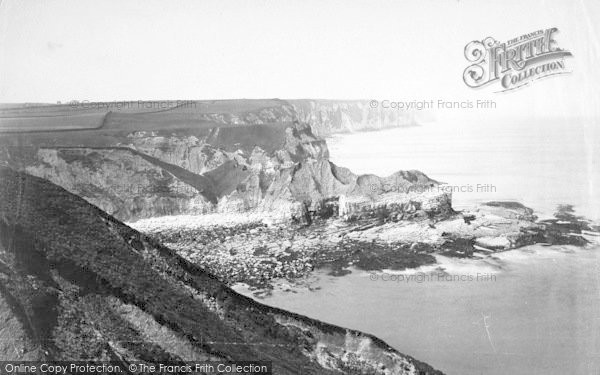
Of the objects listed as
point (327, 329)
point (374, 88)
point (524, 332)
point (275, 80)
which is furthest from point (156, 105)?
point (524, 332)

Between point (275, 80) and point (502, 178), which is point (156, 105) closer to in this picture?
point (275, 80)

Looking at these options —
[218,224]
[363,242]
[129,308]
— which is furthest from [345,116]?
[129,308]

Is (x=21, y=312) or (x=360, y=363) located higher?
(x=21, y=312)

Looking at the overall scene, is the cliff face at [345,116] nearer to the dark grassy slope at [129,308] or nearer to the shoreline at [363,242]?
the shoreline at [363,242]

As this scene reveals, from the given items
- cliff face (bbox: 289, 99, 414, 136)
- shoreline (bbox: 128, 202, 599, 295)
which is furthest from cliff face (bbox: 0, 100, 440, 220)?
shoreline (bbox: 128, 202, 599, 295)

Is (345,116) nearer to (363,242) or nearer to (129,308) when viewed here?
(363,242)

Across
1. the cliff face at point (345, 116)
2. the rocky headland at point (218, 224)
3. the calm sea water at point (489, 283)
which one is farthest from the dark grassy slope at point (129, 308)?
the cliff face at point (345, 116)

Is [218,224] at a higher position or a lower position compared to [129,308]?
A: higher
